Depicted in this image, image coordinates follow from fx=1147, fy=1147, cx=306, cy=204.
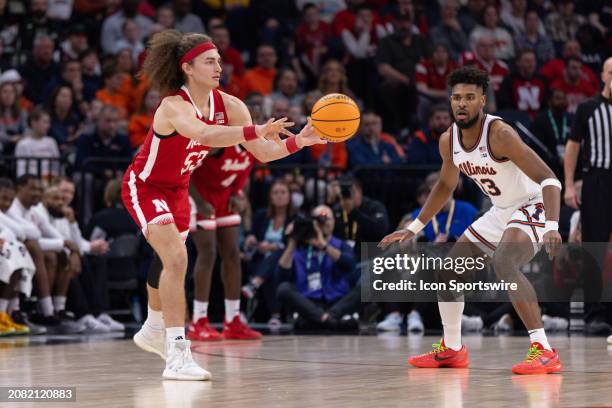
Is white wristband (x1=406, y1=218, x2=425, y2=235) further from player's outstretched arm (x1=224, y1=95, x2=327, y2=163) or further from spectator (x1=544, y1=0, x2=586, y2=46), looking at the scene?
spectator (x1=544, y1=0, x2=586, y2=46)

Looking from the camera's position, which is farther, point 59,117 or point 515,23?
point 515,23

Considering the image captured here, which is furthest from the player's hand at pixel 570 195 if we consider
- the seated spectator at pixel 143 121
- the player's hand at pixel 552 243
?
the seated spectator at pixel 143 121

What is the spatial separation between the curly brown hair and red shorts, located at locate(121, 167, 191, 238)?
0.62 meters

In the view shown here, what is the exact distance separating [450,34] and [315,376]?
975cm

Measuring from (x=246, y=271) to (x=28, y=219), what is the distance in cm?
249

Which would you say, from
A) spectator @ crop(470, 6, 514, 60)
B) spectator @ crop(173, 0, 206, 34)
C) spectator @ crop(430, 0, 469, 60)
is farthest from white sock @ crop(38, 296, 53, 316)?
spectator @ crop(470, 6, 514, 60)

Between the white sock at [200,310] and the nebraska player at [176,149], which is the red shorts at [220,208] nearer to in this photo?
the white sock at [200,310]

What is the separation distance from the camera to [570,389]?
6.55 meters

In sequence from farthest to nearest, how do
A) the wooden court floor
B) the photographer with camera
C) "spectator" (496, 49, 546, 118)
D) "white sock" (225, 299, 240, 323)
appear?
"spectator" (496, 49, 546, 118)
the photographer with camera
"white sock" (225, 299, 240, 323)
the wooden court floor

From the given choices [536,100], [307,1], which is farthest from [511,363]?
[307,1]

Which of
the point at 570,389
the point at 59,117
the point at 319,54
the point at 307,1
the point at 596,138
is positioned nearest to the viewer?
the point at 570,389

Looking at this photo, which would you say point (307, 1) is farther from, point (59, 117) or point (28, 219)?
point (28, 219)

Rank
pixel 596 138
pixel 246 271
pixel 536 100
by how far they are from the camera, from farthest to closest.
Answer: pixel 536 100 → pixel 246 271 → pixel 596 138

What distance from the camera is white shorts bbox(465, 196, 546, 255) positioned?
761 cm
